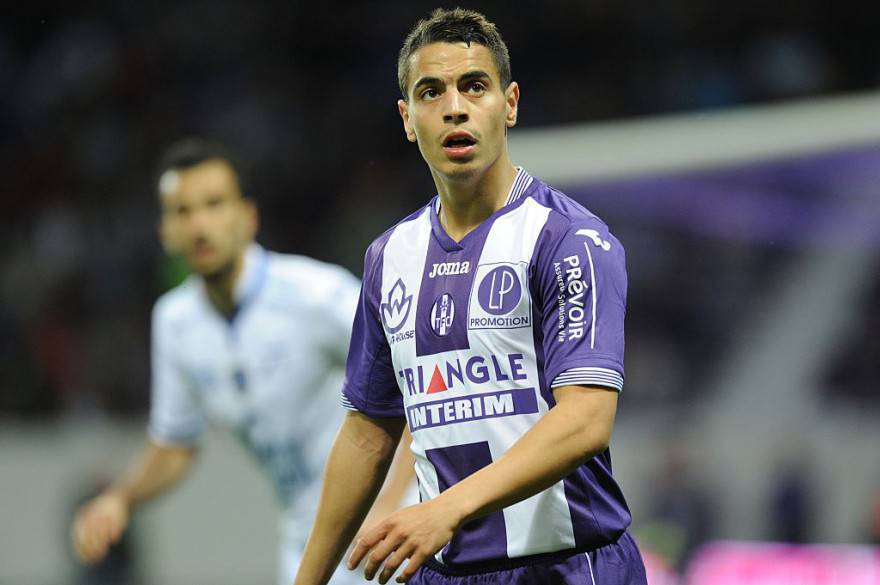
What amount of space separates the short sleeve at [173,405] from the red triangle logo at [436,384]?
2589 mm

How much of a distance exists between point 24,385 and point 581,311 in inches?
365

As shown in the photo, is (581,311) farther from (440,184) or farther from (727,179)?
(727,179)

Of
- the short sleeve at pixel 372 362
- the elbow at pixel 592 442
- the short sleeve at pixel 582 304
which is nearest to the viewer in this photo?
the elbow at pixel 592 442

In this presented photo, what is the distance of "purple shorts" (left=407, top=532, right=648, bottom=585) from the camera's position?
304 cm

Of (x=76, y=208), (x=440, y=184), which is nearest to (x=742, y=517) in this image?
(x=440, y=184)

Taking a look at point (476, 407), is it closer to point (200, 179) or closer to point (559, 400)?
point (559, 400)

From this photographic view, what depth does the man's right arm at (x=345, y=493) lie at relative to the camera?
3.33 metres

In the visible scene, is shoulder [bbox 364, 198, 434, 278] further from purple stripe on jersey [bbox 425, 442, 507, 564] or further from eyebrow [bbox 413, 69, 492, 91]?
purple stripe on jersey [bbox 425, 442, 507, 564]

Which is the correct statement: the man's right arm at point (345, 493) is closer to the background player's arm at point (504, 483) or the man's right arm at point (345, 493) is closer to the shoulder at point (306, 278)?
the background player's arm at point (504, 483)

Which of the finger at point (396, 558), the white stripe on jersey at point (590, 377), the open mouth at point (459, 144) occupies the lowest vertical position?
Answer: the finger at point (396, 558)

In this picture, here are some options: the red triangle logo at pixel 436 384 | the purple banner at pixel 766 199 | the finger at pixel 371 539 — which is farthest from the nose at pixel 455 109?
the purple banner at pixel 766 199

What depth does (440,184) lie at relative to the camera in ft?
10.6

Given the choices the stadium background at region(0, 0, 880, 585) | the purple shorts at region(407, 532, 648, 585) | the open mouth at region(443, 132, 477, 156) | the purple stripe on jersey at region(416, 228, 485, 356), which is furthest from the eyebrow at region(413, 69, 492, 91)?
the stadium background at region(0, 0, 880, 585)

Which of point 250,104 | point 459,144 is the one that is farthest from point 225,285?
point 250,104
